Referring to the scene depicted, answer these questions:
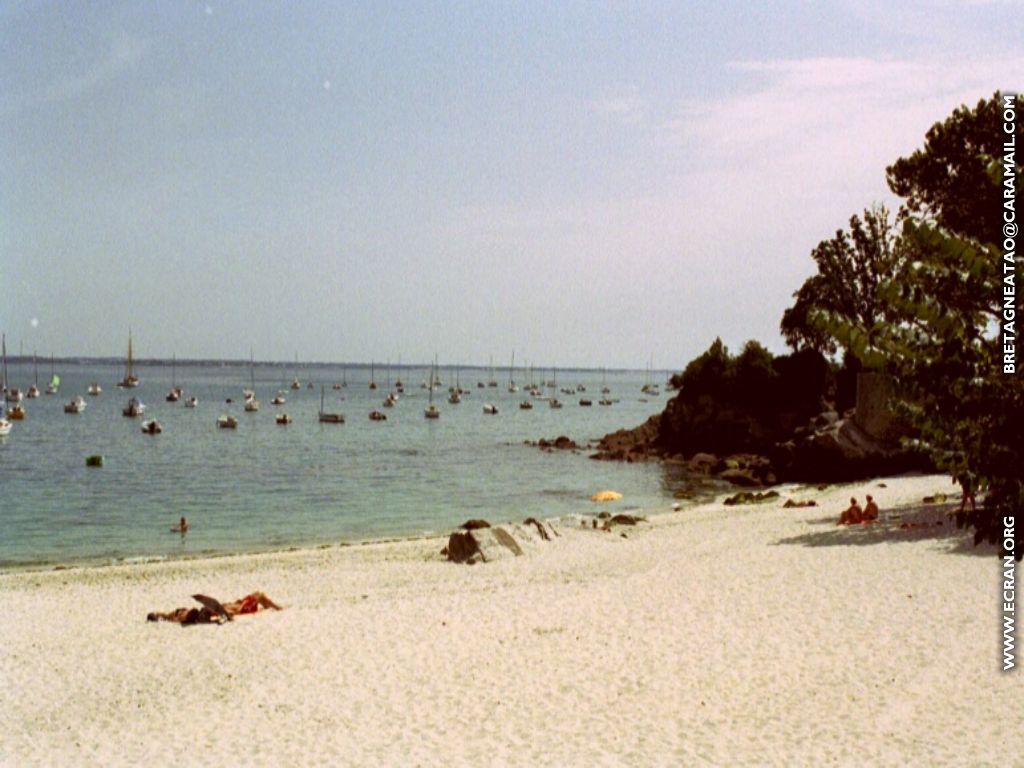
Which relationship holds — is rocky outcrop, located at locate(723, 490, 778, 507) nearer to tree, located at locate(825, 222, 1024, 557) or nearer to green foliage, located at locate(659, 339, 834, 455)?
green foliage, located at locate(659, 339, 834, 455)

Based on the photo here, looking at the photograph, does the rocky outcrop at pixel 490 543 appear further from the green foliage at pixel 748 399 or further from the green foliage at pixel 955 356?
the green foliage at pixel 748 399

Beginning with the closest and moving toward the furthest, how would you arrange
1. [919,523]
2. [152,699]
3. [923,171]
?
[152,699] < [919,523] < [923,171]

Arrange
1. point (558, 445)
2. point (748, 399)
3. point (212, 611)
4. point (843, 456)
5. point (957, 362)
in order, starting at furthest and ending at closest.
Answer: point (558, 445), point (748, 399), point (843, 456), point (212, 611), point (957, 362)

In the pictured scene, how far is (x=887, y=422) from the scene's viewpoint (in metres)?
48.0

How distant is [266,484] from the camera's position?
5194 cm

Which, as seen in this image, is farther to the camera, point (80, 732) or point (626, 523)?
point (626, 523)

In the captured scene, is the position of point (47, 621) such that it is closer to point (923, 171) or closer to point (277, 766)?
point (277, 766)

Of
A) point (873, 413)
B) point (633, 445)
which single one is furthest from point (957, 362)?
point (633, 445)

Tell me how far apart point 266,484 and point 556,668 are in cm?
4040

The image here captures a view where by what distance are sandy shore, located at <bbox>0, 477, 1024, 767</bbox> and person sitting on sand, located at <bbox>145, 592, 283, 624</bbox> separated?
513 millimetres

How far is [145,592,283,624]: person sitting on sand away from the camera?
19.5 meters

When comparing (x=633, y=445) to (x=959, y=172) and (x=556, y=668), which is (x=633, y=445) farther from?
(x=556, y=668)

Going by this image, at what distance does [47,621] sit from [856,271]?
5188 cm

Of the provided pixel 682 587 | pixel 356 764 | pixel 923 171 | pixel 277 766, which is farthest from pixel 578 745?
pixel 923 171
